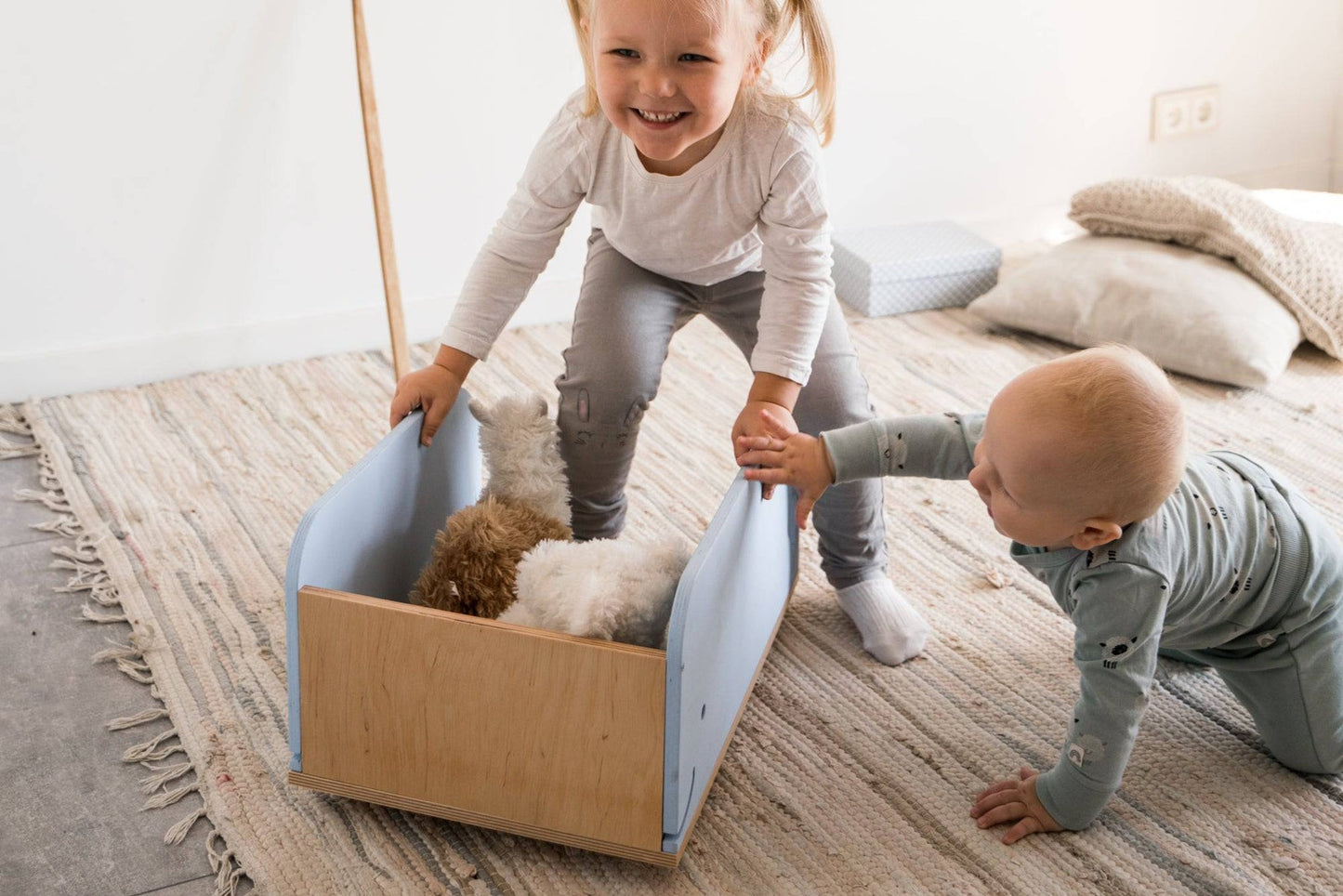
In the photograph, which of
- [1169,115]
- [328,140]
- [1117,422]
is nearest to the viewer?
Answer: [1117,422]

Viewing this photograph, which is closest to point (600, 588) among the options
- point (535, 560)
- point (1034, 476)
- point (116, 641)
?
point (535, 560)

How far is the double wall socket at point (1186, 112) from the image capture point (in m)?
2.24

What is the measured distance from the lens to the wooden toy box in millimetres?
870

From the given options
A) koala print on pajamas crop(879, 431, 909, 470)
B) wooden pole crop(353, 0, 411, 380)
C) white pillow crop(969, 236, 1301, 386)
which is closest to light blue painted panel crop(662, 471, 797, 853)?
koala print on pajamas crop(879, 431, 909, 470)

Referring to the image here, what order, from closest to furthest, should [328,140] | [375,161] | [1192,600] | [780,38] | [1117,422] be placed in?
[1117,422] → [1192,600] → [780,38] → [375,161] → [328,140]

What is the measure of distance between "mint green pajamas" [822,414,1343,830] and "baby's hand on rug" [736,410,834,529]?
0.01 meters

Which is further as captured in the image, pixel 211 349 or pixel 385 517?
pixel 211 349

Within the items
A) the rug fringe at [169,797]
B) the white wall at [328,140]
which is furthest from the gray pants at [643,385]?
the white wall at [328,140]

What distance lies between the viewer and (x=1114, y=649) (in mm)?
917

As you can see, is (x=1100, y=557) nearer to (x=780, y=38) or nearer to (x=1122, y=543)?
(x=1122, y=543)

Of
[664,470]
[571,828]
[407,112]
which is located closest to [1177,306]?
[664,470]

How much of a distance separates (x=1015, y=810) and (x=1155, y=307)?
0.98m

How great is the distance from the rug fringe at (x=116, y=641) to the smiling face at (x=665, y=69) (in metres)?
0.63

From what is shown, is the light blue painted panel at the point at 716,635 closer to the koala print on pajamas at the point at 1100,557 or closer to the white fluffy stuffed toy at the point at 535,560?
the white fluffy stuffed toy at the point at 535,560
